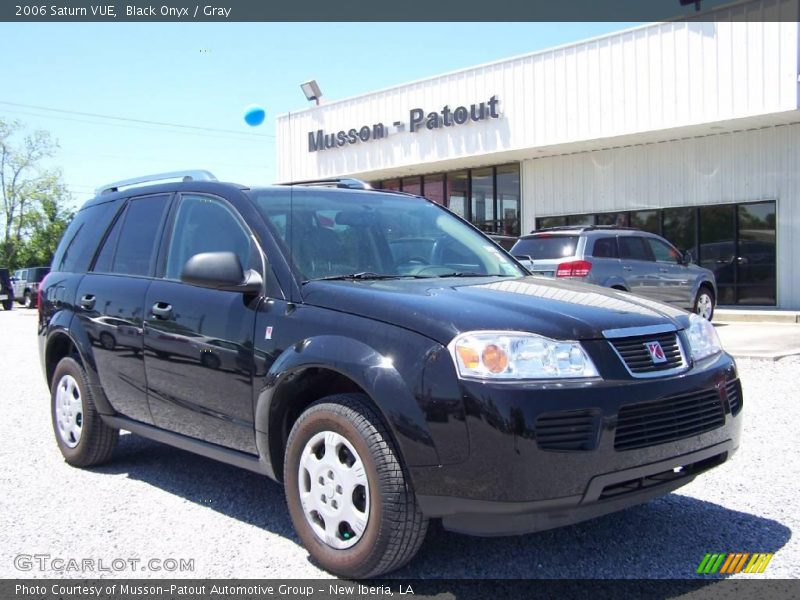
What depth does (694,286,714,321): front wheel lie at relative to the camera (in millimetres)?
14419

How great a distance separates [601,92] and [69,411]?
52.6 ft

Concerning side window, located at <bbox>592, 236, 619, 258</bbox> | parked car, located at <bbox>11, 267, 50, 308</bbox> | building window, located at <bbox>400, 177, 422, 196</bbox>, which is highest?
building window, located at <bbox>400, 177, 422, 196</bbox>

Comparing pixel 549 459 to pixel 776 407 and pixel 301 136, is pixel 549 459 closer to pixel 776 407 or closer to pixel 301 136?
pixel 776 407

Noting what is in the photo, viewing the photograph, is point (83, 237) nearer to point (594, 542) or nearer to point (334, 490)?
point (334, 490)

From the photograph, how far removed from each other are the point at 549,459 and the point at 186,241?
2.68m

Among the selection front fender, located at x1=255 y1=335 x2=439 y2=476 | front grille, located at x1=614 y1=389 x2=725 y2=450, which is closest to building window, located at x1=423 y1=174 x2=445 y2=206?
front fender, located at x1=255 y1=335 x2=439 y2=476

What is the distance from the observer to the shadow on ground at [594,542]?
344 cm

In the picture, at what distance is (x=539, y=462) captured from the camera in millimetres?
2902

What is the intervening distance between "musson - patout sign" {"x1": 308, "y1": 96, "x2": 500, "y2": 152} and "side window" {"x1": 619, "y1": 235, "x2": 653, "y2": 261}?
839 cm

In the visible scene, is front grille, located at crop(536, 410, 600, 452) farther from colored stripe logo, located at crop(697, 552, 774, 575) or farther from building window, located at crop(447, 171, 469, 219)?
building window, located at crop(447, 171, 469, 219)

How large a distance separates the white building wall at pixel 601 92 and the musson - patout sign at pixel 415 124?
17cm

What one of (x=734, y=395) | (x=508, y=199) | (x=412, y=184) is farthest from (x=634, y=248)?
(x=412, y=184)

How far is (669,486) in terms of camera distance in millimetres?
3299
